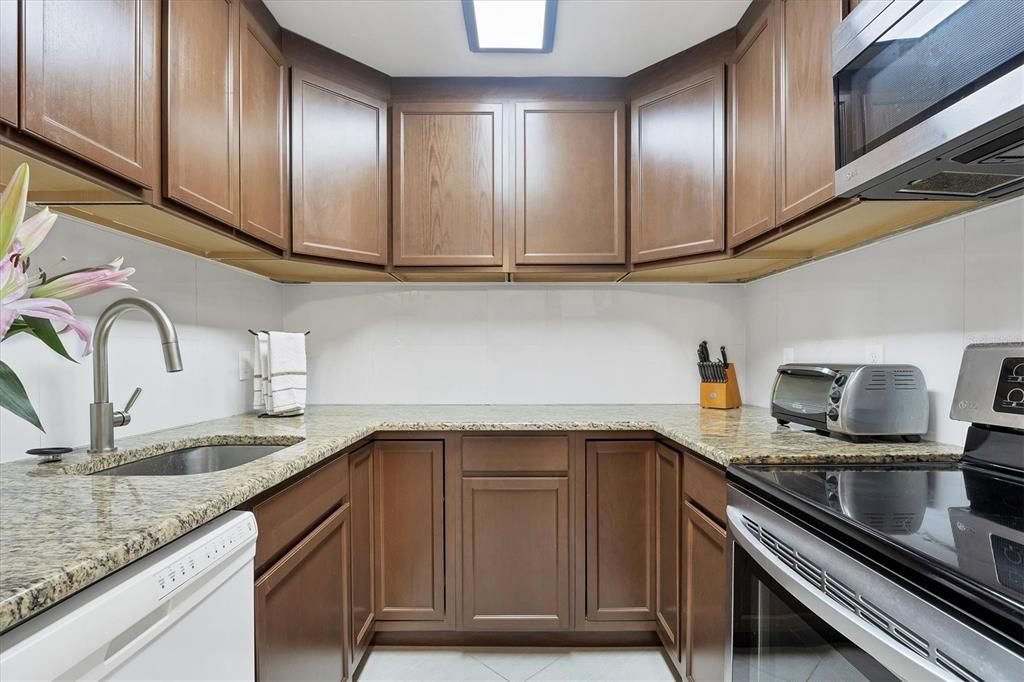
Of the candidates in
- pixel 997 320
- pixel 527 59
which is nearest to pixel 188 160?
pixel 527 59

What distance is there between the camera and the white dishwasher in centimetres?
53

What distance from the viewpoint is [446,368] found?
2.44 meters

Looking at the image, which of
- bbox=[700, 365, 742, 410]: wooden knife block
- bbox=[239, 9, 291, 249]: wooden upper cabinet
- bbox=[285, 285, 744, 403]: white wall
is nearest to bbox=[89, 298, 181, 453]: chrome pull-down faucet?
bbox=[239, 9, 291, 249]: wooden upper cabinet

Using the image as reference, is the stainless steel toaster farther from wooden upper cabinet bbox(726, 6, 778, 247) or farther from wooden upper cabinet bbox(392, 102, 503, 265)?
wooden upper cabinet bbox(392, 102, 503, 265)

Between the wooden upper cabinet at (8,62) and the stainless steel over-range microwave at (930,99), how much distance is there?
157 cm

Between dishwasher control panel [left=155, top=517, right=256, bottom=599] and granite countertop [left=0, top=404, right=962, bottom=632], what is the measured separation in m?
0.04

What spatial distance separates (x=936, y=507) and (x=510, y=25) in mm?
1789

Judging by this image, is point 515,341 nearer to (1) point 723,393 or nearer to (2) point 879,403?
(1) point 723,393

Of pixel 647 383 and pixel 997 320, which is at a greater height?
pixel 997 320

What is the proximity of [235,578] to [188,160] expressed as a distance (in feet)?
3.47

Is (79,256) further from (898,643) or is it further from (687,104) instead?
(687,104)

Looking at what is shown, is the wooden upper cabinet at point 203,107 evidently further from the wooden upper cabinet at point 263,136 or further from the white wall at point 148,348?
the white wall at point 148,348

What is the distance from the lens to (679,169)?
198cm

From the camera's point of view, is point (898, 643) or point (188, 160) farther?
point (188, 160)
